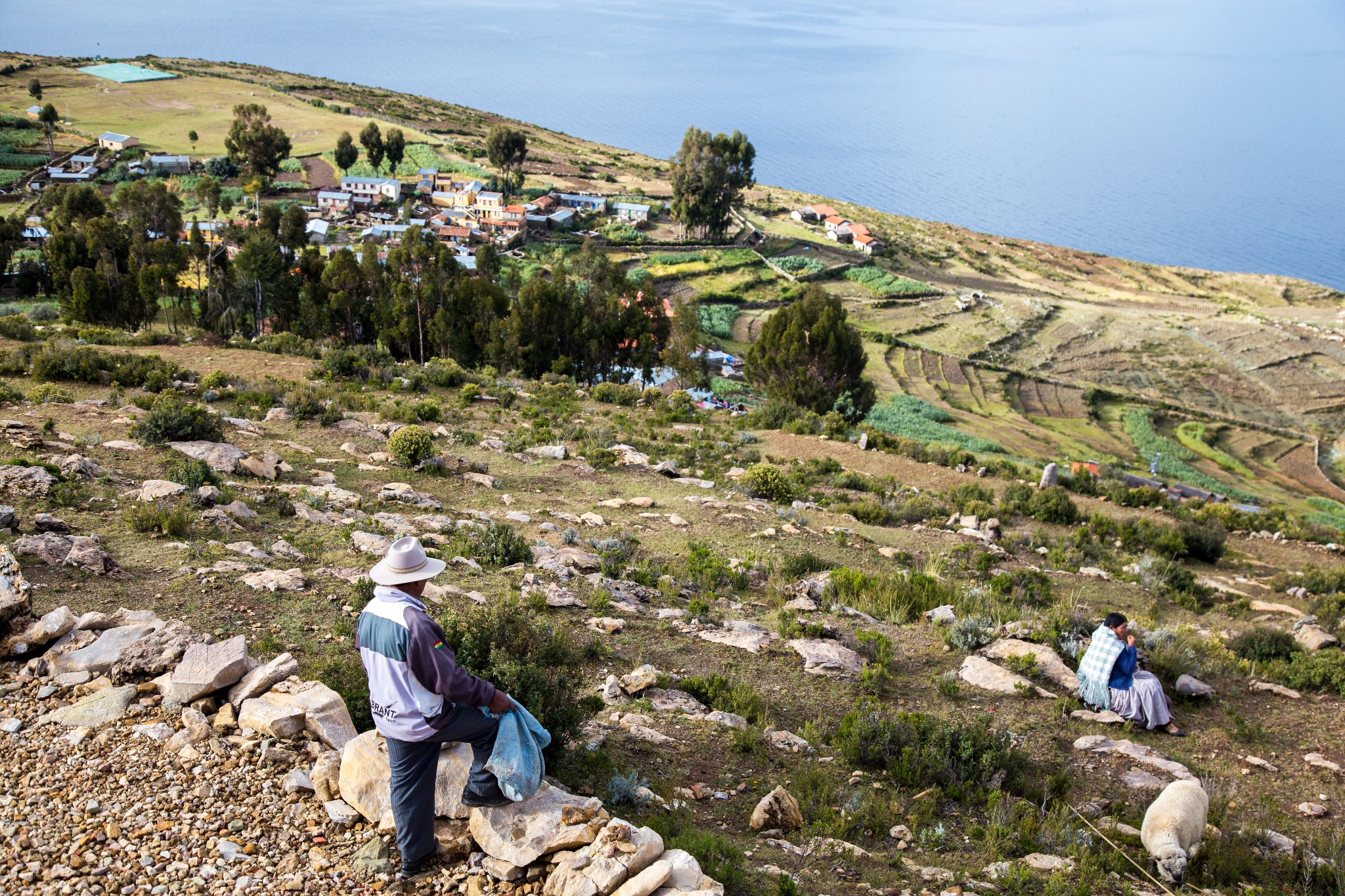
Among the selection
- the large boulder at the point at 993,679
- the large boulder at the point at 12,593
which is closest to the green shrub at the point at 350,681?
the large boulder at the point at 12,593

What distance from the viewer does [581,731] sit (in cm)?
659

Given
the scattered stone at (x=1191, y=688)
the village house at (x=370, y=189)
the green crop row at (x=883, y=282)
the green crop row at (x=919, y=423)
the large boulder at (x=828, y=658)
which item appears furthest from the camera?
the village house at (x=370, y=189)

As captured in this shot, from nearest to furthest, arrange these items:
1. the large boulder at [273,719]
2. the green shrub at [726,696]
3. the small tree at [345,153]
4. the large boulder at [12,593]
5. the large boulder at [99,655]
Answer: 1. the large boulder at [273,719]
2. the large boulder at [99,655]
3. the large boulder at [12,593]
4. the green shrub at [726,696]
5. the small tree at [345,153]

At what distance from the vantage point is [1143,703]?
26.9ft

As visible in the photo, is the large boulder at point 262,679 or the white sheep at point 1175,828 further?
the large boulder at point 262,679

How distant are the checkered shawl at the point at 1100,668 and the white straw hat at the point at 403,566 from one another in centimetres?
653

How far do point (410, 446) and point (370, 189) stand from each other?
5949cm

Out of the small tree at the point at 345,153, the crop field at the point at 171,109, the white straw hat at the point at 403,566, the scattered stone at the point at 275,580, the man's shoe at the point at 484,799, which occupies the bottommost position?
the scattered stone at the point at 275,580

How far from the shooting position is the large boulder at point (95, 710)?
5.52 meters

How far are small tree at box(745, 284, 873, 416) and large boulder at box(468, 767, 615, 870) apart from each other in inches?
948

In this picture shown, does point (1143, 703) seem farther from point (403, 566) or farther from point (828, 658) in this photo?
point (403, 566)

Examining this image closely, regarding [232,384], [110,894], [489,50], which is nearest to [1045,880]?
[110,894]

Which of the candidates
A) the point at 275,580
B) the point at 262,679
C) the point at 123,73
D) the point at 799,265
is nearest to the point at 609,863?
the point at 262,679

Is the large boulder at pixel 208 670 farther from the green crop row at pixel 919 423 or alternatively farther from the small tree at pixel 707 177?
the small tree at pixel 707 177
